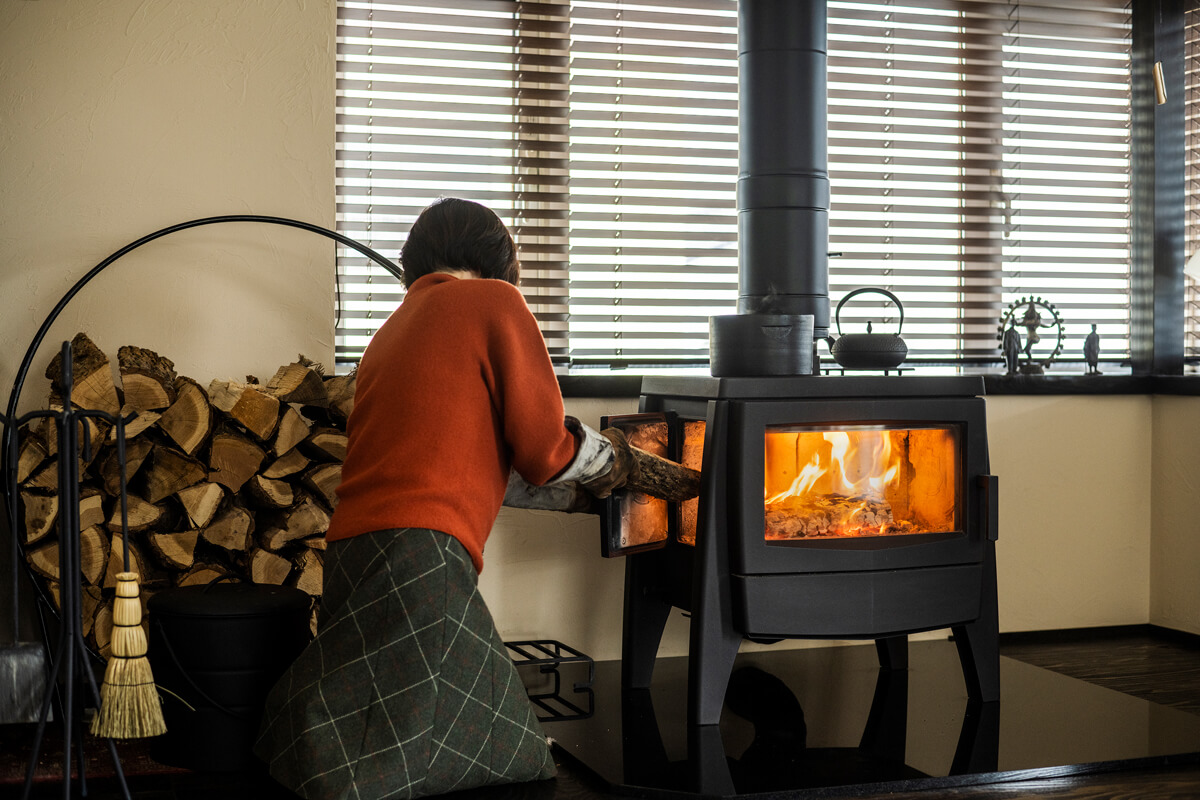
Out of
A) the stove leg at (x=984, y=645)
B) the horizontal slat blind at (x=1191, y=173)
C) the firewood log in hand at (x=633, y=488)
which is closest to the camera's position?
the firewood log in hand at (x=633, y=488)

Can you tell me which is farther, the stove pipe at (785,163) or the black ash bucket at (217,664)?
the stove pipe at (785,163)

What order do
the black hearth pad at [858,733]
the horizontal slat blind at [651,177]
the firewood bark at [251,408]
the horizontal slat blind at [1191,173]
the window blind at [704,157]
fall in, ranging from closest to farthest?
1. the black hearth pad at [858,733]
2. the firewood bark at [251,408]
3. the window blind at [704,157]
4. the horizontal slat blind at [651,177]
5. the horizontal slat blind at [1191,173]

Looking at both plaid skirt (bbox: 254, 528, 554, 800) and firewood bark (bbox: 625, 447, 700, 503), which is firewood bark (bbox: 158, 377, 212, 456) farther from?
firewood bark (bbox: 625, 447, 700, 503)

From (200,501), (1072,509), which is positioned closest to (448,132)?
(200,501)

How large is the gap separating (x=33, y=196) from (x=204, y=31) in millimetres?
555

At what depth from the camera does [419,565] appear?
6.60 ft

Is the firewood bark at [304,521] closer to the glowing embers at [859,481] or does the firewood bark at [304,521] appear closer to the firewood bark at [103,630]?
the firewood bark at [103,630]

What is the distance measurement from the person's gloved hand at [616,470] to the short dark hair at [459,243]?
398mm

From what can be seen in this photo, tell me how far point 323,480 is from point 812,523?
111cm

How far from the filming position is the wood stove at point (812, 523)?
2412mm

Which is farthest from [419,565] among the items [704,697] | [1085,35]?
[1085,35]

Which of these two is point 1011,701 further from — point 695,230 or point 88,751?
point 88,751

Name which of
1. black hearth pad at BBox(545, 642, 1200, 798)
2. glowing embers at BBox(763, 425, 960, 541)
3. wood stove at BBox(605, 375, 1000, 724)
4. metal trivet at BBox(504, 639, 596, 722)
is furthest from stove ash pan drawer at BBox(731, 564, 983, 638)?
metal trivet at BBox(504, 639, 596, 722)

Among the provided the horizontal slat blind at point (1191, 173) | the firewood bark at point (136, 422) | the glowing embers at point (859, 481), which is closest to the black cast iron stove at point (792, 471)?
the glowing embers at point (859, 481)
